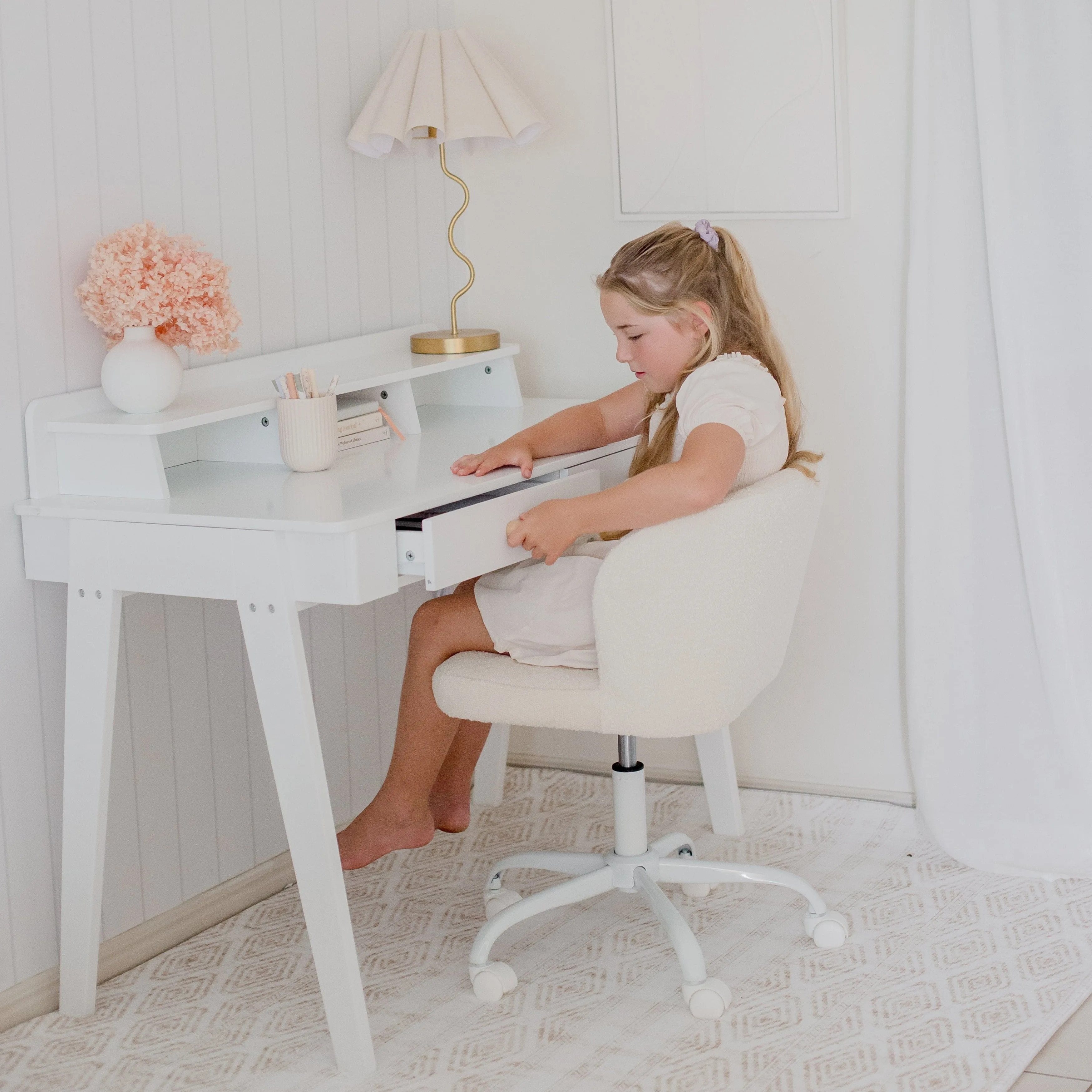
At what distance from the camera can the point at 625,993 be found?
6.75ft

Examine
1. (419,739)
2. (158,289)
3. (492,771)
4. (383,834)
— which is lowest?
(492,771)

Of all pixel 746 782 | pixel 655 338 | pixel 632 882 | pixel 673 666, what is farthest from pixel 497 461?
pixel 746 782

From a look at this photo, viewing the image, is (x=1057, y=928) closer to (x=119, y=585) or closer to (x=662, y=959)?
(x=662, y=959)

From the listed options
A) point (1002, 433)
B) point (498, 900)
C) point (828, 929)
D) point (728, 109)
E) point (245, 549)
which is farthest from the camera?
point (728, 109)

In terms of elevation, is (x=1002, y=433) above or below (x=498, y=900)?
above

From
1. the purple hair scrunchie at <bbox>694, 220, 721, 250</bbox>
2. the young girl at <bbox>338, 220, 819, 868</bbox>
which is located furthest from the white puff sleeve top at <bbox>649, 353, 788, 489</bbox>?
the purple hair scrunchie at <bbox>694, 220, 721, 250</bbox>

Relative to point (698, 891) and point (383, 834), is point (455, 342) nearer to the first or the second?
point (383, 834)

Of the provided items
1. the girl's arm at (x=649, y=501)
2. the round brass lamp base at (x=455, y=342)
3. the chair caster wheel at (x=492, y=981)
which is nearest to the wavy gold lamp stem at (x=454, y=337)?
the round brass lamp base at (x=455, y=342)

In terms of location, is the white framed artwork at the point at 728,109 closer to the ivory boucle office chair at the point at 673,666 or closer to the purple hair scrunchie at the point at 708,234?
the purple hair scrunchie at the point at 708,234

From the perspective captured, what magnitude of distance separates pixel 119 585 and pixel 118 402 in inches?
10.4

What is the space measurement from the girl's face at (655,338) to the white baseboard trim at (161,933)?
1.04m

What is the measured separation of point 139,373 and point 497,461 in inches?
19.6

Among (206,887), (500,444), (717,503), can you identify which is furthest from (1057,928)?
(206,887)

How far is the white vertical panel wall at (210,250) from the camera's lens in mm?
1968
